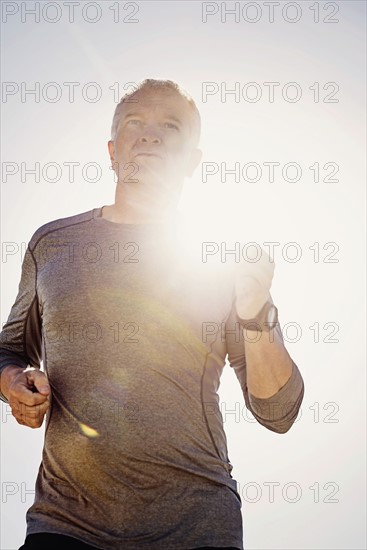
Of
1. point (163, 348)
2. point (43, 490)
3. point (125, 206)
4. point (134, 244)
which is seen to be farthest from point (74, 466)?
point (125, 206)

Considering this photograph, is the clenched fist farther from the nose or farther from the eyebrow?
the eyebrow

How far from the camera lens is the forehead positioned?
4.41 metres

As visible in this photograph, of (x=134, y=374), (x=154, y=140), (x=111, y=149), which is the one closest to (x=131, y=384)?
(x=134, y=374)

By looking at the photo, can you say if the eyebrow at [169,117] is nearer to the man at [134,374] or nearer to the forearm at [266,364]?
the man at [134,374]

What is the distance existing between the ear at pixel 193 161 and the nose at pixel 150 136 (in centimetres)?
33

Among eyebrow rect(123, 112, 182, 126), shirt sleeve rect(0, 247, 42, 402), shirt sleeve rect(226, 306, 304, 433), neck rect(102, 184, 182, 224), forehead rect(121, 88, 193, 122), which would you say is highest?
forehead rect(121, 88, 193, 122)

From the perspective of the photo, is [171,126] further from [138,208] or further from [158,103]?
[138,208]

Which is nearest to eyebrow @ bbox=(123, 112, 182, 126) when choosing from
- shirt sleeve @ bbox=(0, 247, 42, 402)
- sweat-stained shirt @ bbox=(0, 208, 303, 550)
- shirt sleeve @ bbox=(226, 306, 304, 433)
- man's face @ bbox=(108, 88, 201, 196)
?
man's face @ bbox=(108, 88, 201, 196)

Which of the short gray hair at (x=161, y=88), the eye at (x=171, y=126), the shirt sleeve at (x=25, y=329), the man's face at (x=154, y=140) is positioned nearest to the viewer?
the shirt sleeve at (x=25, y=329)

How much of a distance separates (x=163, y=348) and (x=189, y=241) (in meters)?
0.75

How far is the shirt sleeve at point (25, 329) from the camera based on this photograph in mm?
3902

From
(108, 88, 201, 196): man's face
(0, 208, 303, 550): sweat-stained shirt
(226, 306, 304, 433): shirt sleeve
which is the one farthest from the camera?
(108, 88, 201, 196): man's face

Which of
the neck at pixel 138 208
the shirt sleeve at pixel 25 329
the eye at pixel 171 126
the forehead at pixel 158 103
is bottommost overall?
the shirt sleeve at pixel 25 329

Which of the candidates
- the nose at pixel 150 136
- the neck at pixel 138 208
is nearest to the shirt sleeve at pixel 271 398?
the neck at pixel 138 208
